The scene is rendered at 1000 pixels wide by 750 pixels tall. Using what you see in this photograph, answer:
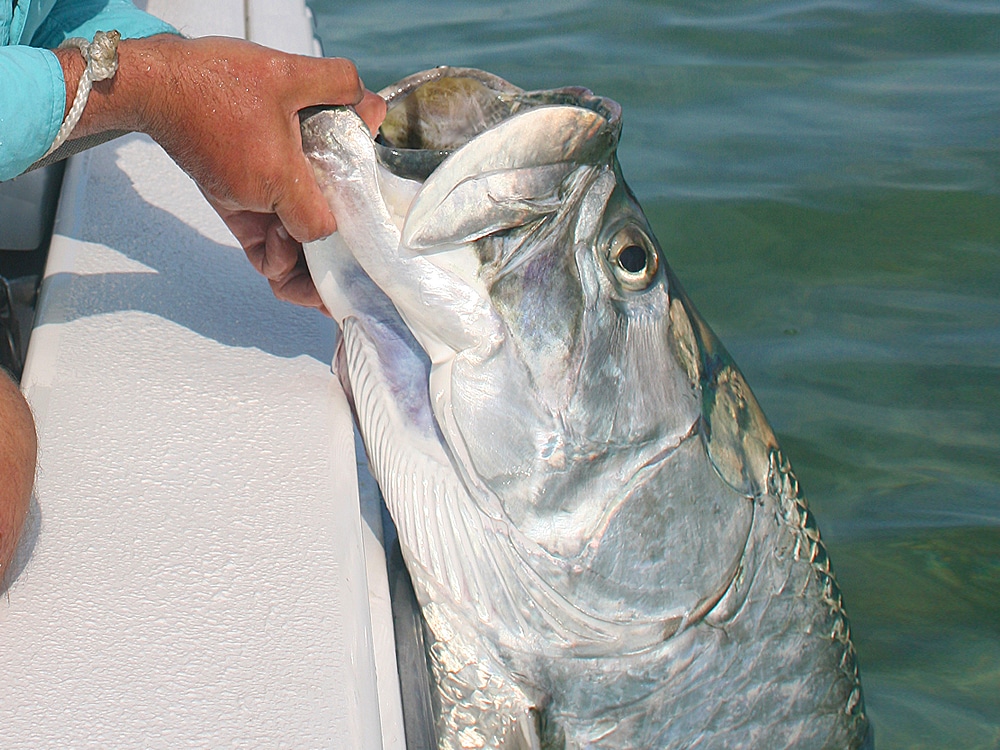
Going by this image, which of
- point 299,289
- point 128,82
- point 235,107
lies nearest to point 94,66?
point 128,82

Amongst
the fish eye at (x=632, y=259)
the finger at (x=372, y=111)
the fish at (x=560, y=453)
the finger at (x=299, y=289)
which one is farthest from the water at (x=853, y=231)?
the finger at (x=372, y=111)

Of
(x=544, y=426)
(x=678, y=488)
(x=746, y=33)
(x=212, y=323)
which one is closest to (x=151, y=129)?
(x=212, y=323)

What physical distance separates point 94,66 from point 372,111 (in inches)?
13.7

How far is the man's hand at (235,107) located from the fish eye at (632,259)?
341mm

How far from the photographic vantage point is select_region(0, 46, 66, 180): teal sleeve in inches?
52.8

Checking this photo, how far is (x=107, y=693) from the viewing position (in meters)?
1.12

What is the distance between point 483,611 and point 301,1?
183 centimetres

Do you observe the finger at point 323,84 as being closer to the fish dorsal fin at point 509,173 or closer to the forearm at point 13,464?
the fish dorsal fin at point 509,173

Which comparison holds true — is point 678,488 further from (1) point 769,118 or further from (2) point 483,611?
(1) point 769,118

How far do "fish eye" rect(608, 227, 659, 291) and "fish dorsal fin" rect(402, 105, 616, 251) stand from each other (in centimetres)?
9

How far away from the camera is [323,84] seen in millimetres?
1366

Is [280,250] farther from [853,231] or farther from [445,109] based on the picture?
[853,231]

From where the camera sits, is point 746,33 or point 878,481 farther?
point 746,33

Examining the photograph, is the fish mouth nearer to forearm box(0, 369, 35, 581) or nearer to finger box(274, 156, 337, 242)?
finger box(274, 156, 337, 242)
